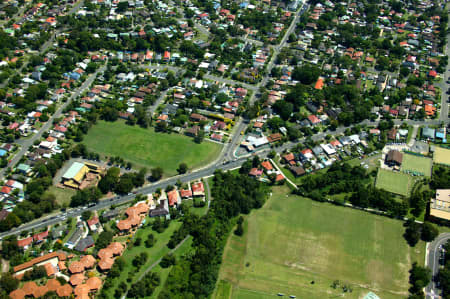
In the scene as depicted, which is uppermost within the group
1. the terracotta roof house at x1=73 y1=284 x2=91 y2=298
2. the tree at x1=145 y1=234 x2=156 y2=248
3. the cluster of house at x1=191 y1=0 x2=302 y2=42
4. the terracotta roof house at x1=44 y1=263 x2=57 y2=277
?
the cluster of house at x1=191 y1=0 x2=302 y2=42

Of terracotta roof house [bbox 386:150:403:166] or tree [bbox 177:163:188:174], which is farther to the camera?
terracotta roof house [bbox 386:150:403:166]

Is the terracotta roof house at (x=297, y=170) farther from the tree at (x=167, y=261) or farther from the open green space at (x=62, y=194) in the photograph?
the open green space at (x=62, y=194)

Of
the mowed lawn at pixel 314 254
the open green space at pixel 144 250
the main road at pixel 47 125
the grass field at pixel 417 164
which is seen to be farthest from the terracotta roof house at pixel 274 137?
the main road at pixel 47 125

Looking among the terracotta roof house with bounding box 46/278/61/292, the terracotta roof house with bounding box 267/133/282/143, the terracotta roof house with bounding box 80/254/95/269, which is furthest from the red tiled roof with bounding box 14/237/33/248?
the terracotta roof house with bounding box 267/133/282/143

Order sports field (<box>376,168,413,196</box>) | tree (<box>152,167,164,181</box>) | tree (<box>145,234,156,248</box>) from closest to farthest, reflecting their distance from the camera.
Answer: tree (<box>145,234,156,248</box>) < sports field (<box>376,168,413,196</box>) < tree (<box>152,167,164,181</box>)

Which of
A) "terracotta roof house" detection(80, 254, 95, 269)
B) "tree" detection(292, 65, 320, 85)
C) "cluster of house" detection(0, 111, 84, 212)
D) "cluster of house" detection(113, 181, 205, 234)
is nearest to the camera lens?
"terracotta roof house" detection(80, 254, 95, 269)

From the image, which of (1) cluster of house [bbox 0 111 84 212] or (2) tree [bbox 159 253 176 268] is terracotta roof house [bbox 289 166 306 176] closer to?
(2) tree [bbox 159 253 176 268]

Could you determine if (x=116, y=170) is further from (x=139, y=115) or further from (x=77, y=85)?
(x=77, y=85)

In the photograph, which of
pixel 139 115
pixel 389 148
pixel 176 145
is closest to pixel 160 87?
pixel 139 115
